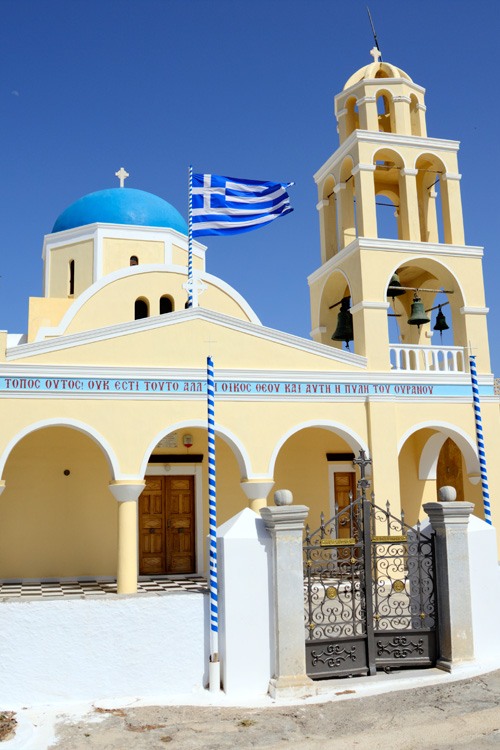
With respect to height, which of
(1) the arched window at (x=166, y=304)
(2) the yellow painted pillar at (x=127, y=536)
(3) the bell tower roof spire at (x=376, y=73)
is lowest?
(2) the yellow painted pillar at (x=127, y=536)

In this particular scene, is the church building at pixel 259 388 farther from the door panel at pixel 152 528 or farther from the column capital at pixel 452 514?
the column capital at pixel 452 514

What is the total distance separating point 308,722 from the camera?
6062mm

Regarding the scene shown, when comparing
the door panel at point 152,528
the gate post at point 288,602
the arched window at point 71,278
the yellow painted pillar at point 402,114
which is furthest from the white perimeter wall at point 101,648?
the arched window at point 71,278

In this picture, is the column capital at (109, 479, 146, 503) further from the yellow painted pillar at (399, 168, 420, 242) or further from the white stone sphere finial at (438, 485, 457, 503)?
the yellow painted pillar at (399, 168, 420, 242)

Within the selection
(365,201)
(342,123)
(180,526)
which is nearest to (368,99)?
(342,123)

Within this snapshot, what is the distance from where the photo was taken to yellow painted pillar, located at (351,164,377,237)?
13.2m

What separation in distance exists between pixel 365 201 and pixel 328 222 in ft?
5.41

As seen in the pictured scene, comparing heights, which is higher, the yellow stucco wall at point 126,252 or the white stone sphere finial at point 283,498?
the yellow stucco wall at point 126,252

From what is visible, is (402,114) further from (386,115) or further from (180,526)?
(180,526)

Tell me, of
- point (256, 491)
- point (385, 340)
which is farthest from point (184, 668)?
point (385, 340)

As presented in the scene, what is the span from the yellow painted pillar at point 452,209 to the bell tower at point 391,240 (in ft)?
0.06

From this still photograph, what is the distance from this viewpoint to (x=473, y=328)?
1343cm

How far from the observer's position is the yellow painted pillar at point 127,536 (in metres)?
11.1

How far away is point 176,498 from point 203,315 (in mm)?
3609
